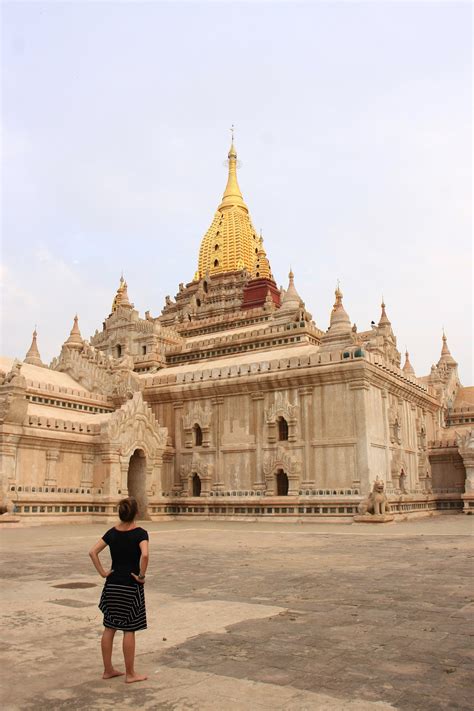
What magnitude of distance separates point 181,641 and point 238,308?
5066cm

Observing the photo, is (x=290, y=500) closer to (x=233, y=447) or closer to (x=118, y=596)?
(x=233, y=447)

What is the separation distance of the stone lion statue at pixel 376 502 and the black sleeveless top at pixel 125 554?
2323 cm

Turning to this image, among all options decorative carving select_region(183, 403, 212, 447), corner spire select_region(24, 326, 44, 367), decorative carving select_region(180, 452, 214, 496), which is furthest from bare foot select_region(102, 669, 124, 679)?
corner spire select_region(24, 326, 44, 367)

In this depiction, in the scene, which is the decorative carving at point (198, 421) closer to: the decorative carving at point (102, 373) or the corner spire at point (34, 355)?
the decorative carving at point (102, 373)

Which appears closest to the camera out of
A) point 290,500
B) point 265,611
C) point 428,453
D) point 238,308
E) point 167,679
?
point 167,679

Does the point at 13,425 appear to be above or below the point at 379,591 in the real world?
above

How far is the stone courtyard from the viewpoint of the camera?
5691mm

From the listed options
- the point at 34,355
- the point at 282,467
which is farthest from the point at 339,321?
the point at 34,355

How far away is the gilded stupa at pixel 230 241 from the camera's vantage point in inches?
2584

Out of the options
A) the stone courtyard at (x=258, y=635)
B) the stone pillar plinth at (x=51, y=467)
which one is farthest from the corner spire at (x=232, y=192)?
the stone courtyard at (x=258, y=635)

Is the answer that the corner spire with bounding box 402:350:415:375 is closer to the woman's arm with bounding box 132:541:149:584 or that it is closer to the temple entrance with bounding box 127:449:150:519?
the temple entrance with bounding box 127:449:150:519

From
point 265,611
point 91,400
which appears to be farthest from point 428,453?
point 265,611

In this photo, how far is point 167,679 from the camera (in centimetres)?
610

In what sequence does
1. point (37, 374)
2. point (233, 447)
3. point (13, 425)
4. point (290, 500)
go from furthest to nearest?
point (37, 374) → point (233, 447) → point (290, 500) → point (13, 425)
